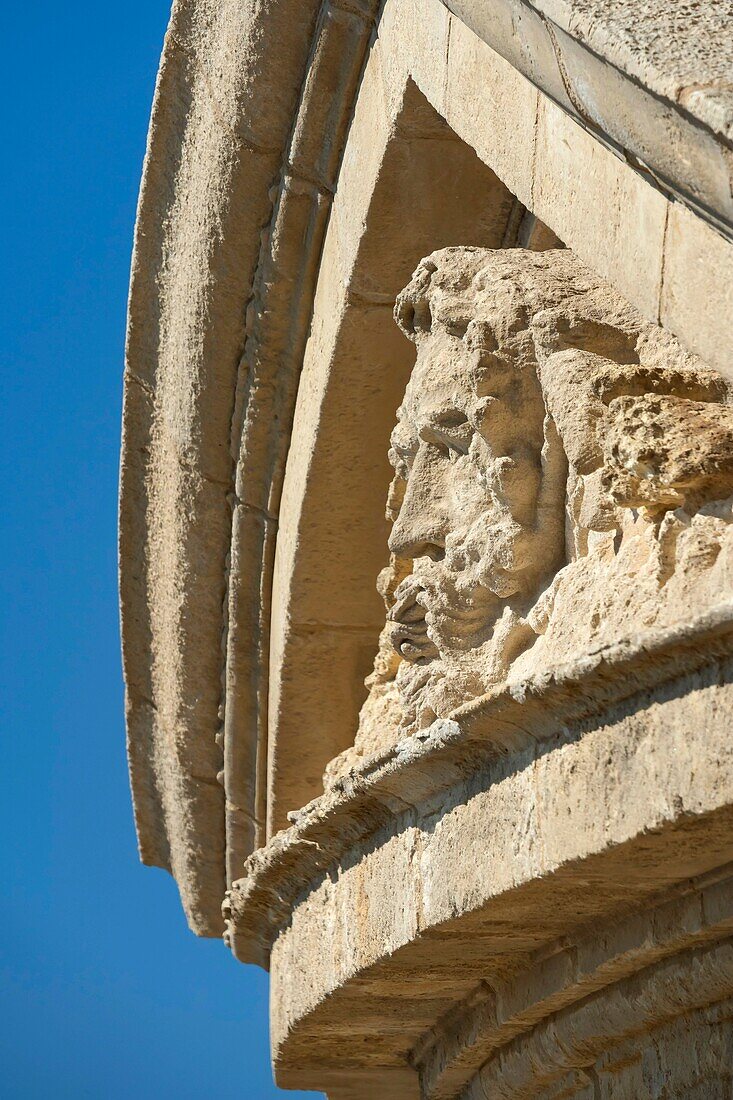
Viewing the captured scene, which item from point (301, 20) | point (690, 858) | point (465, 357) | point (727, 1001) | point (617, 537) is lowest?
point (727, 1001)

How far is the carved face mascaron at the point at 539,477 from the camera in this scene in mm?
2078

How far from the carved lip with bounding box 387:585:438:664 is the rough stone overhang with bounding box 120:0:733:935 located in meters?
0.91

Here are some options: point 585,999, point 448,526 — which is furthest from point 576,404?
point 585,999

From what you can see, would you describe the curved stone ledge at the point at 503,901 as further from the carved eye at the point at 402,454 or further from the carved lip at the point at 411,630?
the carved eye at the point at 402,454

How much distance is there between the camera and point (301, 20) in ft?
10.7

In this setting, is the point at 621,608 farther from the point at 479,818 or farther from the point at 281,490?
the point at 281,490

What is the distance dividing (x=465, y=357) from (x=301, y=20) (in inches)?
41.5

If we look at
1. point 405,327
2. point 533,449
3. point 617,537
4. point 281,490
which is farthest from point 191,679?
point 617,537

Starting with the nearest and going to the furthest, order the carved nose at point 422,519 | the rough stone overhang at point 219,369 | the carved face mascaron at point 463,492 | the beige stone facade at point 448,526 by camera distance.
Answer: the beige stone facade at point 448,526
the carved face mascaron at point 463,492
the carved nose at point 422,519
the rough stone overhang at point 219,369

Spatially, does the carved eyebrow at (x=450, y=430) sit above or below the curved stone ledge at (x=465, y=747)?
above

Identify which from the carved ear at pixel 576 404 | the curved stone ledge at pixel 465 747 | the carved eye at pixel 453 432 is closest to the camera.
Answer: the curved stone ledge at pixel 465 747

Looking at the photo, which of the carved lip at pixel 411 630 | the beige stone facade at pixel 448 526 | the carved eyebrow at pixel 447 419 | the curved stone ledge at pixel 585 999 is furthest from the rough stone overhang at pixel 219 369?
the curved stone ledge at pixel 585 999

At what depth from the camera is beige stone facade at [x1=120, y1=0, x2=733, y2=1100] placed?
2018 mm

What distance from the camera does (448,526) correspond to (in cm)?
298
